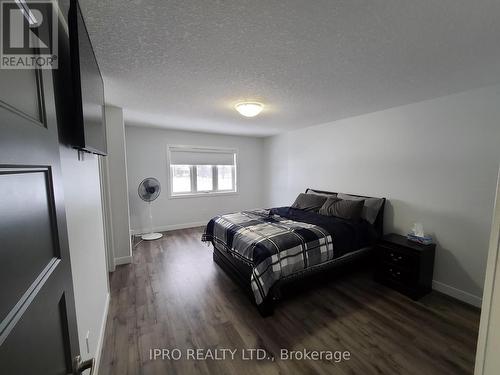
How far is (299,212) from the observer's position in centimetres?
351

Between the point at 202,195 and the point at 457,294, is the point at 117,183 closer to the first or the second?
the point at 202,195

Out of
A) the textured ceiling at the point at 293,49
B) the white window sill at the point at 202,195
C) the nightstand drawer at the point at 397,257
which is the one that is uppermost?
the textured ceiling at the point at 293,49

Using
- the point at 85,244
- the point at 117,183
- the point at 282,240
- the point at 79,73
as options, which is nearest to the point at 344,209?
the point at 282,240

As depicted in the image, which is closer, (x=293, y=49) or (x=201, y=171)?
(x=293, y=49)

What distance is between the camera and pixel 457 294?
2311 millimetres

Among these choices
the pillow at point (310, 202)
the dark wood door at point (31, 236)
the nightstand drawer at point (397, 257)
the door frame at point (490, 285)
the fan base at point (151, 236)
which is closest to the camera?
the dark wood door at point (31, 236)

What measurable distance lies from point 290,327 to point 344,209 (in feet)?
5.89

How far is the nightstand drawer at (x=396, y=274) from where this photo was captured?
230 cm

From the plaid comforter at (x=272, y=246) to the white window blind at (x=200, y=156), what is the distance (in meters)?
2.29

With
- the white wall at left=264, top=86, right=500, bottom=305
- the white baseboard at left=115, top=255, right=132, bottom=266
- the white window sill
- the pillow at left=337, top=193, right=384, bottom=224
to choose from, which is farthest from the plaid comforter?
the white window sill

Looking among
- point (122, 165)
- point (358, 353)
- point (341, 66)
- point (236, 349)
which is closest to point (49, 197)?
point (236, 349)

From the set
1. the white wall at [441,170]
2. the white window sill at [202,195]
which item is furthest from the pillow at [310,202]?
the white window sill at [202,195]

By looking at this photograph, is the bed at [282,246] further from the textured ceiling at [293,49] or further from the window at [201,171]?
the window at [201,171]

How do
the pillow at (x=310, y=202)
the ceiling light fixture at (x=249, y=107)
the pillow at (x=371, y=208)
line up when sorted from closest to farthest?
the ceiling light fixture at (x=249, y=107), the pillow at (x=371, y=208), the pillow at (x=310, y=202)
